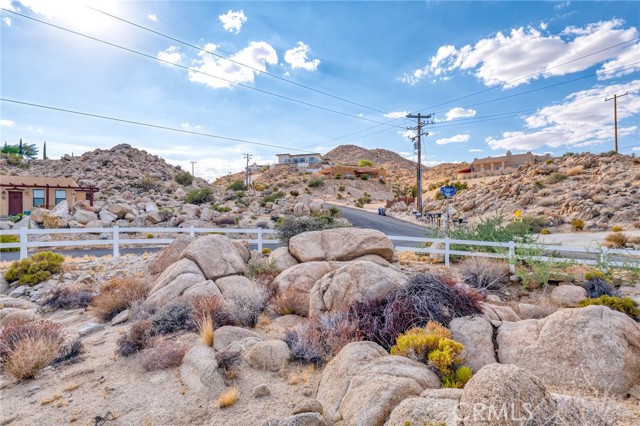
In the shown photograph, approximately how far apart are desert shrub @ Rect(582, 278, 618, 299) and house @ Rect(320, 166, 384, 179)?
222ft

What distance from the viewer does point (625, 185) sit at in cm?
3362

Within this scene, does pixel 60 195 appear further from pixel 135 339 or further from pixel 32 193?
pixel 135 339

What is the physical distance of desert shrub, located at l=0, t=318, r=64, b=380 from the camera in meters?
6.04

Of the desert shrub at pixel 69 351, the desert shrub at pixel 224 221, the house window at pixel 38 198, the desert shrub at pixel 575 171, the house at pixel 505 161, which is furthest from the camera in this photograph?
the house at pixel 505 161

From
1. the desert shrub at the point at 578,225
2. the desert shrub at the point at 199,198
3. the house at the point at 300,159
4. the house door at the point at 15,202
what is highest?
the house at the point at 300,159

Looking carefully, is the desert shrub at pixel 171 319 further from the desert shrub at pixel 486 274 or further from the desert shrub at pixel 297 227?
the desert shrub at pixel 486 274

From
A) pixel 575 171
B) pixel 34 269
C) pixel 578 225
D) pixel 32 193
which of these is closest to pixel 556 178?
pixel 575 171

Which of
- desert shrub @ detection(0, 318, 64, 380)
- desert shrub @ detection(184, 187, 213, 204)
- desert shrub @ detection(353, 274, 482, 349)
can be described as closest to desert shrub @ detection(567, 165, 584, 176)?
desert shrub @ detection(353, 274, 482, 349)

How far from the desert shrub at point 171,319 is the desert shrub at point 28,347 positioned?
178 centimetres

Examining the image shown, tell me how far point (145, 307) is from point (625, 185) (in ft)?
140

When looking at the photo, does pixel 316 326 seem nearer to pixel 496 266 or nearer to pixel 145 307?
pixel 145 307

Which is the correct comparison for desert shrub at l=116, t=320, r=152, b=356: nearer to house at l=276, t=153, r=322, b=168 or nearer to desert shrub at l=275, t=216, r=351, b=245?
desert shrub at l=275, t=216, r=351, b=245

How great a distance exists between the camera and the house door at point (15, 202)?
36.1 meters

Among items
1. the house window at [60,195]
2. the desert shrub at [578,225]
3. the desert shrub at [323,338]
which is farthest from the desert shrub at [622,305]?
the house window at [60,195]
